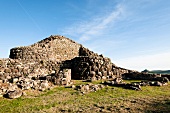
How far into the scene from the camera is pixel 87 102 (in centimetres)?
1441

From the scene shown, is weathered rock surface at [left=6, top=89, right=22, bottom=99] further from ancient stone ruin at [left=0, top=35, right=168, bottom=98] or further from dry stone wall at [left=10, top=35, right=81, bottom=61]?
dry stone wall at [left=10, top=35, right=81, bottom=61]

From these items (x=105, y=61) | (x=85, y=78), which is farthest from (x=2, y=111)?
(x=105, y=61)

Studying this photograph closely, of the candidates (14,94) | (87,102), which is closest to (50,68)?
(14,94)

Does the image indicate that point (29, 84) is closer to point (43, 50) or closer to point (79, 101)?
point (79, 101)

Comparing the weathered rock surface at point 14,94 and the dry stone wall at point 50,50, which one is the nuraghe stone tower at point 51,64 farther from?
the weathered rock surface at point 14,94

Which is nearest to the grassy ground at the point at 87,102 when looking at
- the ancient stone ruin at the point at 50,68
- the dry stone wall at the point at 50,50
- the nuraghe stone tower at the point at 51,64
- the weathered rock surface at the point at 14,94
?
the weathered rock surface at the point at 14,94

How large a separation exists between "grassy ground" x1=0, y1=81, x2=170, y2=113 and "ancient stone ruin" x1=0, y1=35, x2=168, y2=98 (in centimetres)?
159

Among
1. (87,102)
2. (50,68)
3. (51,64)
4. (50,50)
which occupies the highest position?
(50,50)

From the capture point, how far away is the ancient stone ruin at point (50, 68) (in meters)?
17.7

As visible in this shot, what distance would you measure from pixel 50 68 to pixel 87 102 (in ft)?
43.6

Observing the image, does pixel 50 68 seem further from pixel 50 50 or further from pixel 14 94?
pixel 14 94

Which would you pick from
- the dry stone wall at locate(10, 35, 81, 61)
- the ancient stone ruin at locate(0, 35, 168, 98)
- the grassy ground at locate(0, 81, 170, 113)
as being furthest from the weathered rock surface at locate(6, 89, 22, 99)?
the dry stone wall at locate(10, 35, 81, 61)

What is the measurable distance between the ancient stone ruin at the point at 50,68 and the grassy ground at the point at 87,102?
1592 mm

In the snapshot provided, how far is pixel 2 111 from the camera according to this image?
39.5 feet
